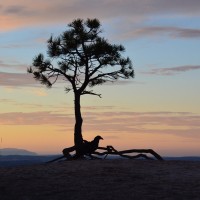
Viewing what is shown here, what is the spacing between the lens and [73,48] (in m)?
35.9

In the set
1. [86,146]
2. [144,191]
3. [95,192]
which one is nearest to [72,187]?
[95,192]

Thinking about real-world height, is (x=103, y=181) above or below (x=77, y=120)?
below

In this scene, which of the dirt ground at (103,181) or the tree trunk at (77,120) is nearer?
the dirt ground at (103,181)

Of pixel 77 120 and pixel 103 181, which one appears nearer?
pixel 103 181

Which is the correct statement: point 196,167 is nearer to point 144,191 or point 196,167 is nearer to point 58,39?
point 144,191

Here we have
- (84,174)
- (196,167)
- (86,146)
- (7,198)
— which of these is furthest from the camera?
(86,146)

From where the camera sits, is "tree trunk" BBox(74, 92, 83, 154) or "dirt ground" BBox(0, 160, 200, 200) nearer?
"dirt ground" BBox(0, 160, 200, 200)

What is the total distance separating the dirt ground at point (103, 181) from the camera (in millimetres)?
19156

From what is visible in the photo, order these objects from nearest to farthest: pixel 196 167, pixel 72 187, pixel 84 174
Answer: pixel 72 187 < pixel 84 174 < pixel 196 167

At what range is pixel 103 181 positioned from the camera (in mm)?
21750

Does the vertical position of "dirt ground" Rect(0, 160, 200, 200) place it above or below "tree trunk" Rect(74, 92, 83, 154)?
below

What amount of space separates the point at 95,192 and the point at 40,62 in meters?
18.2

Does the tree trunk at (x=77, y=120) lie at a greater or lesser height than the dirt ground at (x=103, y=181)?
greater

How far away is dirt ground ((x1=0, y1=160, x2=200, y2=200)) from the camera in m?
19.2
